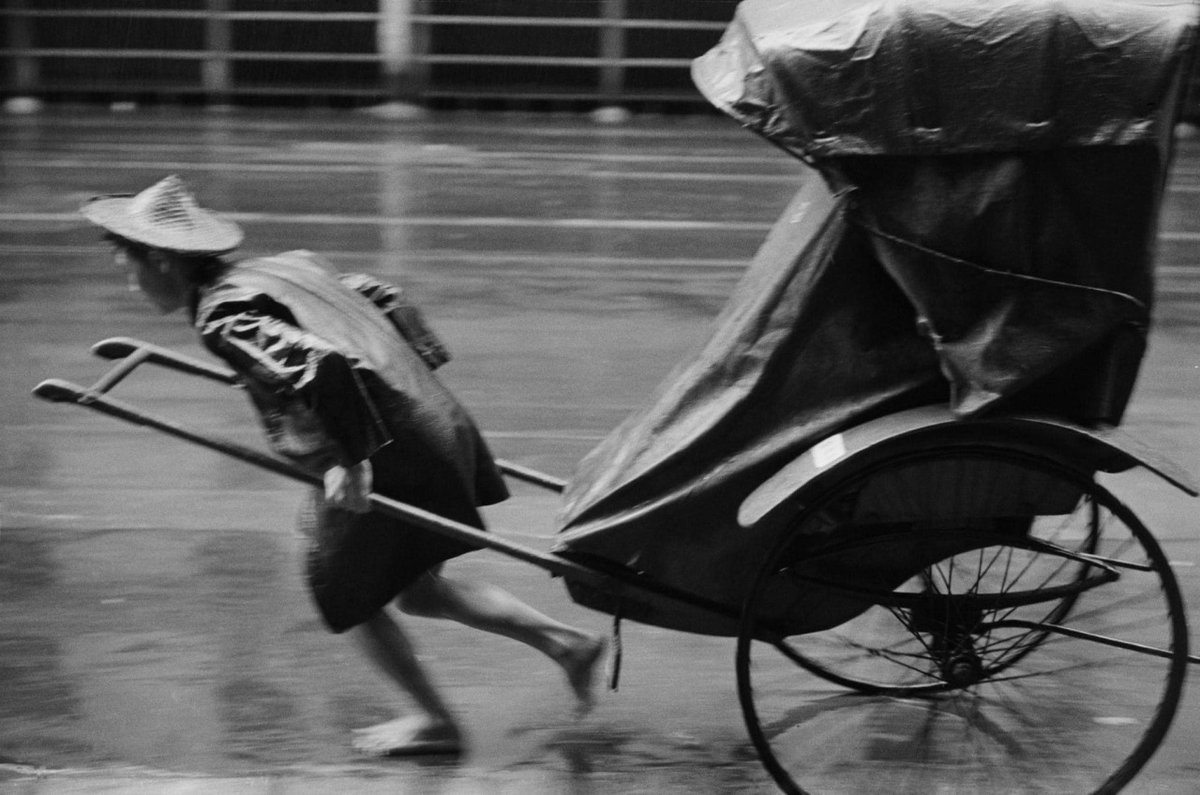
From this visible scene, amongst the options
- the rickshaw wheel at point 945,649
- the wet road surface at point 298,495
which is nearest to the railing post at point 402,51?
the wet road surface at point 298,495

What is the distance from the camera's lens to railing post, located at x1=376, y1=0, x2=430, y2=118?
1762 cm

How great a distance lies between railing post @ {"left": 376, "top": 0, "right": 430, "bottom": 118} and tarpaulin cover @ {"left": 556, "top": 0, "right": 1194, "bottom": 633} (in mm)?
14291

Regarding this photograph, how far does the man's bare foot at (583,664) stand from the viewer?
4.15 meters

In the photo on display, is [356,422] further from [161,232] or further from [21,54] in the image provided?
[21,54]

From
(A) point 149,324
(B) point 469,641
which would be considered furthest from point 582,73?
(B) point 469,641

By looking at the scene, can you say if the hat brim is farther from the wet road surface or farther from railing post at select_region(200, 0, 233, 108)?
railing post at select_region(200, 0, 233, 108)

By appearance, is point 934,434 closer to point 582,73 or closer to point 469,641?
point 469,641

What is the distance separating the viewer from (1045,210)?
342 cm

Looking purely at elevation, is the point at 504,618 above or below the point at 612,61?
above

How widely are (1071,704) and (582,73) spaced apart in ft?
47.2

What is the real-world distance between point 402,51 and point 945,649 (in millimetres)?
14785

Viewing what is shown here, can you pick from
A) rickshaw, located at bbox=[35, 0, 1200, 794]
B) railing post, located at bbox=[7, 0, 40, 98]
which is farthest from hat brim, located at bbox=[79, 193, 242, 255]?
railing post, located at bbox=[7, 0, 40, 98]

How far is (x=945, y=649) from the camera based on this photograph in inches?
150

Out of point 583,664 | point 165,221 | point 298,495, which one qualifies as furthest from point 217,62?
point 583,664
